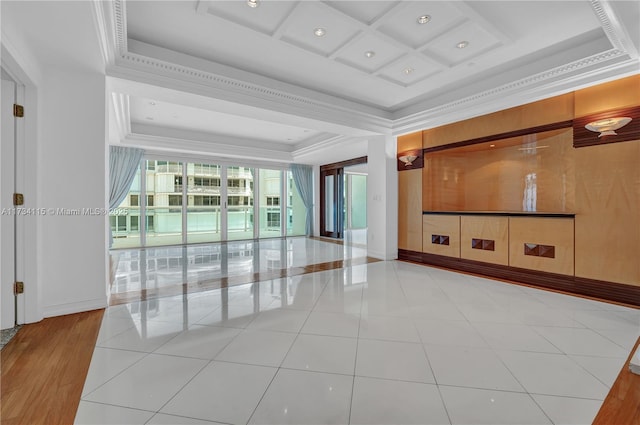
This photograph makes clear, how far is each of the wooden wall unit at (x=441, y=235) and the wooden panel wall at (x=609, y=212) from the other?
65.3 inches

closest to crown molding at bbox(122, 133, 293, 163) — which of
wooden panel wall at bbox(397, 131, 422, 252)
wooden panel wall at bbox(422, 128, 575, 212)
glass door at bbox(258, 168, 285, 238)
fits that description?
glass door at bbox(258, 168, 285, 238)

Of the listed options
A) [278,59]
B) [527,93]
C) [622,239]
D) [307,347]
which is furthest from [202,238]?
[622,239]

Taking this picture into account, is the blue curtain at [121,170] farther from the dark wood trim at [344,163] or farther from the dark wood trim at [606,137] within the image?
the dark wood trim at [606,137]

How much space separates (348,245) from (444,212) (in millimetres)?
3221

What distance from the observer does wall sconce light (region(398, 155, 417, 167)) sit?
18.5 ft

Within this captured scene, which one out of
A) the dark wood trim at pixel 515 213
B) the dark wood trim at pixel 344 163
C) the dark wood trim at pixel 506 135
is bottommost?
the dark wood trim at pixel 515 213

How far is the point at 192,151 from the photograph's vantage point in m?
7.20

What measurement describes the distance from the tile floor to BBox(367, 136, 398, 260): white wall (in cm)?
243

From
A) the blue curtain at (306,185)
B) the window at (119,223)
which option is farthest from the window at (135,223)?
the blue curtain at (306,185)

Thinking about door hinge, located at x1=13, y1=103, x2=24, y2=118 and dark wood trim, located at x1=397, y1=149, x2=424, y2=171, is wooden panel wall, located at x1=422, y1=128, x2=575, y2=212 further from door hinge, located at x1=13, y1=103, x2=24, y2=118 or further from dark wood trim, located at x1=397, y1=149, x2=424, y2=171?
door hinge, located at x1=13, y1=103, x2=24, y2=118

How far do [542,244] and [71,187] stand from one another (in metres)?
5.79

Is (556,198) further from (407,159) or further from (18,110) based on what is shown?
(18,110)

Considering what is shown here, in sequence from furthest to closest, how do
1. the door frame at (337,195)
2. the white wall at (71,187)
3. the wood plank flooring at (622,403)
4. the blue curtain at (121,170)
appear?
the door frame at (337,195)
the blue curtain at (121,170)
the white wall at (71,187)
the wood plank flooring at (622,403)

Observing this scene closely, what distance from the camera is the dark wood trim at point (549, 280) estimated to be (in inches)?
129
